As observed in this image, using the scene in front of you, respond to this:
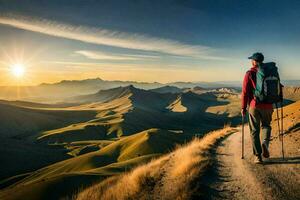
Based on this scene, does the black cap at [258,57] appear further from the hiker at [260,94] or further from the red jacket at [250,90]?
the red jacket at [250,90]

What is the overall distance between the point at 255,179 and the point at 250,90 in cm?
312

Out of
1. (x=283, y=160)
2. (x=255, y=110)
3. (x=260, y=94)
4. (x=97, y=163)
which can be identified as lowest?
(x=97, y=163)

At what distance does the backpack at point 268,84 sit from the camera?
8.81 m

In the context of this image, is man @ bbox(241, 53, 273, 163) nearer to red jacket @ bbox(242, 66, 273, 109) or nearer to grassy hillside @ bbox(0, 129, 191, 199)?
red jacket @ bbox(242, 66, 273, 109)

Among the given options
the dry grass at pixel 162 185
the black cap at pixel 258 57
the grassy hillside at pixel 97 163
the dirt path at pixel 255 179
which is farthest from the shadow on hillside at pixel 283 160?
the grassy hillside at pixel 97 163

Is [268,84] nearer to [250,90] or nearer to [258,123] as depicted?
[250,90]

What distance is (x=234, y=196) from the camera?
6.70 meters

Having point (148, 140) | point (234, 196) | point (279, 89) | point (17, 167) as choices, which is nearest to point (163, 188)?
point (234, 196)

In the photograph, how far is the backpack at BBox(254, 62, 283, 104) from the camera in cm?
881

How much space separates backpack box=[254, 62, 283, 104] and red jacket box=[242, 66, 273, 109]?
12.2 inches

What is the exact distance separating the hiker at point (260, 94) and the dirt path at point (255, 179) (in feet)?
2.27

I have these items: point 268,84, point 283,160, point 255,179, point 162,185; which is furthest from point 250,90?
point 162,185

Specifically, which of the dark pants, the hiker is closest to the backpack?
the hiker

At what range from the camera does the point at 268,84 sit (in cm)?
884
